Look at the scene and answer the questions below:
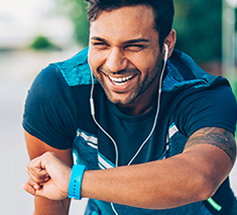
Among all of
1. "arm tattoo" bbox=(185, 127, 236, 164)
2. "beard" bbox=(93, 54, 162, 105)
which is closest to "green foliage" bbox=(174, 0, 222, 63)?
"beard" bbox=(93, 54, 162, 105)

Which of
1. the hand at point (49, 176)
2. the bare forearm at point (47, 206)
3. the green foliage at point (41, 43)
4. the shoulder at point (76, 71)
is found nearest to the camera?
the hand at point (49, 176)

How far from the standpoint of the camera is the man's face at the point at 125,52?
1779 mm

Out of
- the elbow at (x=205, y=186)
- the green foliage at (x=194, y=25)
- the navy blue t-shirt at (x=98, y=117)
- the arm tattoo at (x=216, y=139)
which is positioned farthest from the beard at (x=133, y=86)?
the green foliage at (x=194, y=25)

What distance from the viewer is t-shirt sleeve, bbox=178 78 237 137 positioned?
67.6 inches

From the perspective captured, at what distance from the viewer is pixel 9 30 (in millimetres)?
50125

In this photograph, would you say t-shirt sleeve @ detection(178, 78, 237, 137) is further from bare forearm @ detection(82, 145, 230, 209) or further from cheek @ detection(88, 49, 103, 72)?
cheek @ detection(88, 49, 103, 72)

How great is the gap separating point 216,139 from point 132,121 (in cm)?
57

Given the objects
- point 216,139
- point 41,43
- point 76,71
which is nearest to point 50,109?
point 76,71

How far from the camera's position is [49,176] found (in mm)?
1697

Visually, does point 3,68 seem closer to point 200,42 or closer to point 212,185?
point 200,42

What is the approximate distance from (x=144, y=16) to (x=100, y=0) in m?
0.25

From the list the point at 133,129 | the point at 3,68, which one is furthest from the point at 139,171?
the point at 3,68

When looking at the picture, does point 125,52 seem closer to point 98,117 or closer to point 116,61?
point 116,61

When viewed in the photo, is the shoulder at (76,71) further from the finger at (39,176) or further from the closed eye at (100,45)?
the finger at (39,176)
